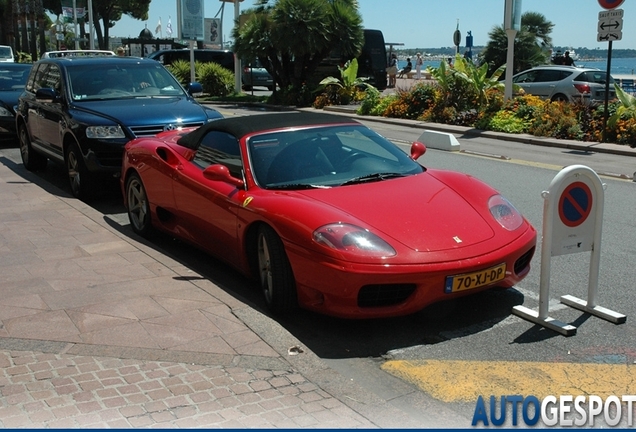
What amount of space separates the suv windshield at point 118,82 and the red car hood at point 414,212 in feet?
19.6

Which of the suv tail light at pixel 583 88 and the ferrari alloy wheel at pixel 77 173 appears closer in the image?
the ferrari alloy wheel at pixel 77 173

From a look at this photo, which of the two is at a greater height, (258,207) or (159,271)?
(258,207)

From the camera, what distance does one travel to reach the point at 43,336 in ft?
16.2

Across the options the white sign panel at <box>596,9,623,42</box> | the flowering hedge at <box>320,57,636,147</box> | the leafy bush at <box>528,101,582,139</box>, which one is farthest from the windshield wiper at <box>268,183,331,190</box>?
the leafy bush at <box>528,101,582,139</box>

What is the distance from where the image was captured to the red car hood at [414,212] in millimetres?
5098

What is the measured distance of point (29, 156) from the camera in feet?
40.4

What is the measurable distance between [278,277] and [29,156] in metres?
8.38

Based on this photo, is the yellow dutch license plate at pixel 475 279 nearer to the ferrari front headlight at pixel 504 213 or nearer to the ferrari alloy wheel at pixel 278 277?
the ferrari front headlight at pixel 504 213

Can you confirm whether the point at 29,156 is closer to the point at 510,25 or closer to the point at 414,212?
the point at 414,212

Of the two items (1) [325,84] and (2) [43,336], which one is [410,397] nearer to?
(2) [43,336]

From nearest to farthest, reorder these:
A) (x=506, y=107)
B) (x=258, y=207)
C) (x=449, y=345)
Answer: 1. (x=449, y=345)
2. (x=258, y=207)
3. (x=506, y=107)

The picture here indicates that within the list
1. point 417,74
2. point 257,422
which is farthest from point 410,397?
point 417,74

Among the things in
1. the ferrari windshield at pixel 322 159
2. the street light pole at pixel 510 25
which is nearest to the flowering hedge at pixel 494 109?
the street light pole at pixel 510 25

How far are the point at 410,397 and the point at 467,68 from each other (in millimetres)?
17927
